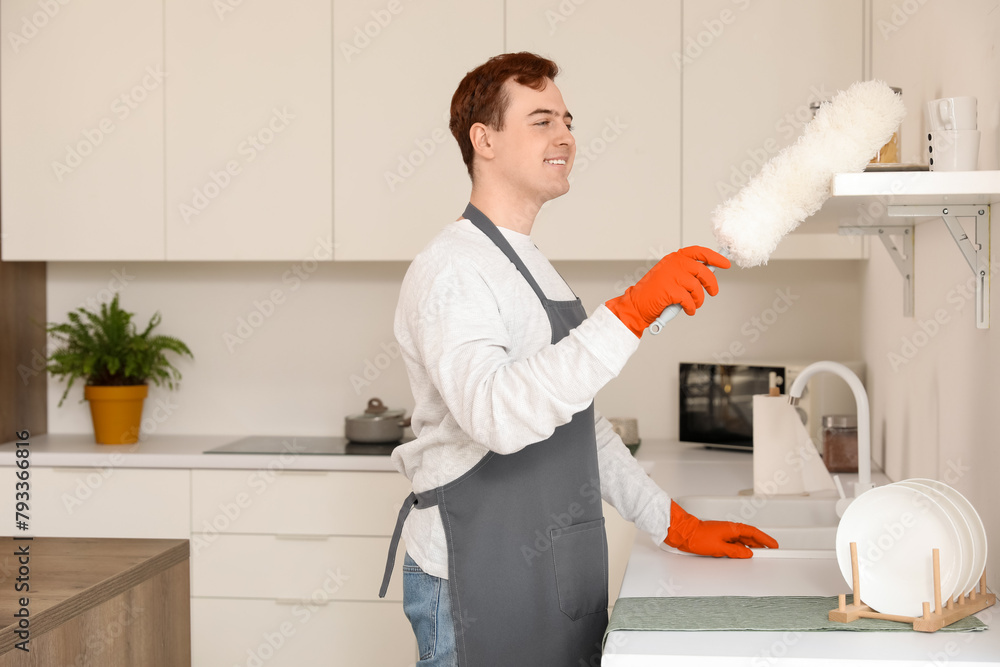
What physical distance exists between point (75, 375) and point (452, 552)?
1913 millimetres

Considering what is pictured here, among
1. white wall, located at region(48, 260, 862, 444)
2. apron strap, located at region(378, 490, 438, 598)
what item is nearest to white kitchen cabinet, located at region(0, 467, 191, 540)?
white wall, located at region(48, 260, 862, 444)

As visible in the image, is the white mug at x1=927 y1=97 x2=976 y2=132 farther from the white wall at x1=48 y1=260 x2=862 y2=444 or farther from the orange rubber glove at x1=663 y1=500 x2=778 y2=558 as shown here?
the white wall at x1=48 y1=260 x2=862 y2=444

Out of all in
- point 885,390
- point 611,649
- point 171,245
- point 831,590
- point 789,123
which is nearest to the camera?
point 611,649

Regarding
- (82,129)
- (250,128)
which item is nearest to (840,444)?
(250,128)

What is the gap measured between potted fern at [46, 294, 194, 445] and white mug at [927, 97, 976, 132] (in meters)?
2.31

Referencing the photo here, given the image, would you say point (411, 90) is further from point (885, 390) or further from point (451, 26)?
point (885, 390)

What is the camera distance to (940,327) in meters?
1.54

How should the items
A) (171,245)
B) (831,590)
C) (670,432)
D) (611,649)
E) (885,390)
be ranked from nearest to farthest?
(611,649)
(831,590)
(885,390)
(171,245)
(670,432)

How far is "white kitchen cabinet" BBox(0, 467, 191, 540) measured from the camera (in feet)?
8.31

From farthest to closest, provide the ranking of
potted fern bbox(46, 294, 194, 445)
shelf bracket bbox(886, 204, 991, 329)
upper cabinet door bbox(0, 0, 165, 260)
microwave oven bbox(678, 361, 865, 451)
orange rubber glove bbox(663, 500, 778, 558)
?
potted fern bbox(46, 294, 194, 445) → upper cabinet door bbox(0, 0, 165, 260) → microwave oven bbox(678, 361, 865, 451) → orange rubber glove bbox(663, 500, 778, 558) → shelf bracket bbox(886, 204, 991, 329)

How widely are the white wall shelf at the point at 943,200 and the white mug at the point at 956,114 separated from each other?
0.31 ft

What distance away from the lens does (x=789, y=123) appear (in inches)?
97.1

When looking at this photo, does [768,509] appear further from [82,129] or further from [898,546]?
[82,129]

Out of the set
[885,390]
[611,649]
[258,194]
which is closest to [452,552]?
[611,649]
